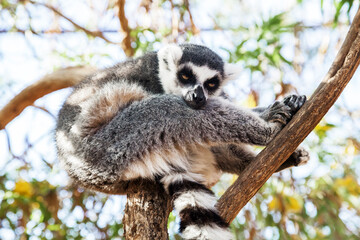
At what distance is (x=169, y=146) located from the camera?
3293mm

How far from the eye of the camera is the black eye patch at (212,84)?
417cm

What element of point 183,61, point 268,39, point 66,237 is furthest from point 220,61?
point 66,237

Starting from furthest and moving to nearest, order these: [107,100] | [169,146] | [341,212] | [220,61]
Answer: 1. [341,212]
2. [220,61]
3. [107,100]
4. [169,146]

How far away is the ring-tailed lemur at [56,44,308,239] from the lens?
317 centimetres

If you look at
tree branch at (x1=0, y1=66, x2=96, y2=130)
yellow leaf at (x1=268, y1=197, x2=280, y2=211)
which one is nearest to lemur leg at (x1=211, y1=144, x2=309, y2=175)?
yellow leaf at (x1=268, y1=197, x2=280, y2=211)

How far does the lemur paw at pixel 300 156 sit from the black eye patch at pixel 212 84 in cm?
120

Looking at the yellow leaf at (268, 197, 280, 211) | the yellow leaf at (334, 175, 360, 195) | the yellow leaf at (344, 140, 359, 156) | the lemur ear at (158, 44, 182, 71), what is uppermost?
the lemur ear at (158, 44, 182, 71)

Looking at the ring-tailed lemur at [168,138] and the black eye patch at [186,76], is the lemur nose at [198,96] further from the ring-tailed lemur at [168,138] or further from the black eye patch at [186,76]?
the black eye patch at [186,76]

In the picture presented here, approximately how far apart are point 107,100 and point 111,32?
367cm

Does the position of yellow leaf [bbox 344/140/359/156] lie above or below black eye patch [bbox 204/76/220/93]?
below

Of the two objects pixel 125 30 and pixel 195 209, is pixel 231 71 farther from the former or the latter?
pixel 125 30

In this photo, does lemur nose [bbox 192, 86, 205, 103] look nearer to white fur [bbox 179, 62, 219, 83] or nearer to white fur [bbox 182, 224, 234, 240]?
white fur [bbox 179, 62, 219, 83]

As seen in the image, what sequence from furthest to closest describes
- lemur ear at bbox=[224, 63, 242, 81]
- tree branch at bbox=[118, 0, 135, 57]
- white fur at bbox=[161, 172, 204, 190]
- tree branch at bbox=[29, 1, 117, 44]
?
tree branch at bbox=[29, 1, 117, 44] → tree branch at bbox=[118, 0, 135, 57] → lemur ear at bbox=[224, 63, 242, 81] → white fur at bbox=[161, 172, 204, 190]

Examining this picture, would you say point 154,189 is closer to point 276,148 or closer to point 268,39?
point 276,148
